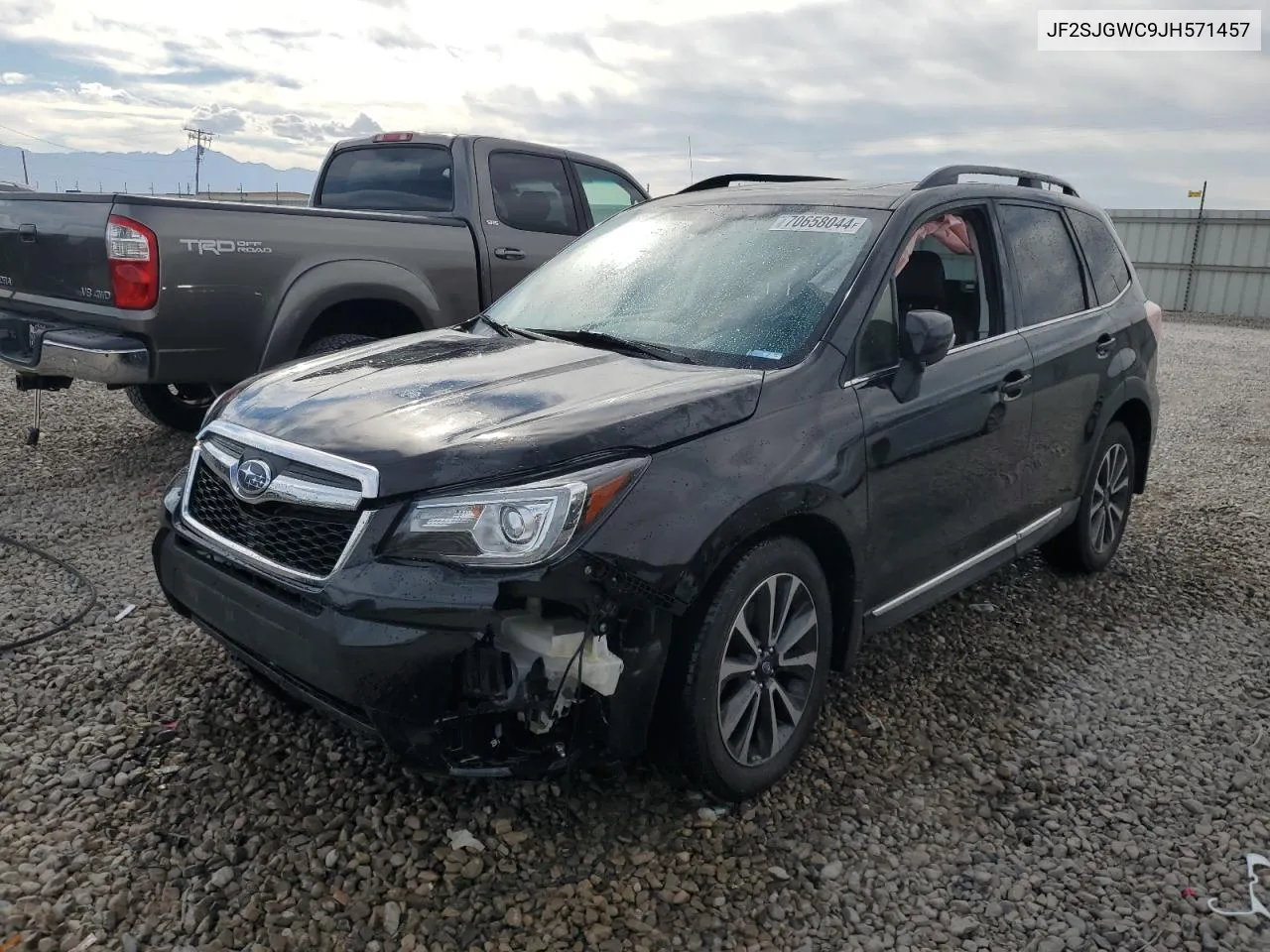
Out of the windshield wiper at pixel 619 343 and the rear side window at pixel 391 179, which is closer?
the windshield wiper at pixel 619 343

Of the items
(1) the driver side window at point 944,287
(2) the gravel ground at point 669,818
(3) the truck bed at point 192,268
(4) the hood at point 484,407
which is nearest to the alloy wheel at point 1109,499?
(2) the gravel ground at point 669,818

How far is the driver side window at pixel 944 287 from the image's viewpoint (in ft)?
10.3

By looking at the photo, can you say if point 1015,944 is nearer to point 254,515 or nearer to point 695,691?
point 695,691

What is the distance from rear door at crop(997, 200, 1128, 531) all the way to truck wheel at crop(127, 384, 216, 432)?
188 inches

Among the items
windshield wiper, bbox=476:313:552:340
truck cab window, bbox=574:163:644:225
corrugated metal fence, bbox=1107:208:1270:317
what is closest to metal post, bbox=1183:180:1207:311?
corrugated metal fence, bbox=1107:208:1270:317

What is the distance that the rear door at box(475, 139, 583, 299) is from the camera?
6.26m

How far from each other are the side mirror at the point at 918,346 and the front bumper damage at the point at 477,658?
1.24m

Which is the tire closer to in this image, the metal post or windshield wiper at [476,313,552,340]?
windshield wiper at [476,313,552,340]

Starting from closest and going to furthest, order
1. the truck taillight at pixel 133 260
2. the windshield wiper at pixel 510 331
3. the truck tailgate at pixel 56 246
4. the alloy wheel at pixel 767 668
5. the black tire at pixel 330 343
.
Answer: the alloy wheel at pixel 767 668 → the windshield wiper at pixel 510 331 → the truck taillight at pixel 133 260 → the truck tailgate at pixel 56 246 → the black tire at pixel 330 343

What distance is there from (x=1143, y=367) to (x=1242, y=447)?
4341 millimetres

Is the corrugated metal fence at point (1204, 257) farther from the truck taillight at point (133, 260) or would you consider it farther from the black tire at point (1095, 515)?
the truck taillight at point (133, 260)

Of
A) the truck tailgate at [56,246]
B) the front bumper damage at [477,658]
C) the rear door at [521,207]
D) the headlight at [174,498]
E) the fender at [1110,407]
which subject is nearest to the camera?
the front bumper damage at [477,658]

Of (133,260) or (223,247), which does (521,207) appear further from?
(133,260)

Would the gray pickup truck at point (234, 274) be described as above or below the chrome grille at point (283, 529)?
above
